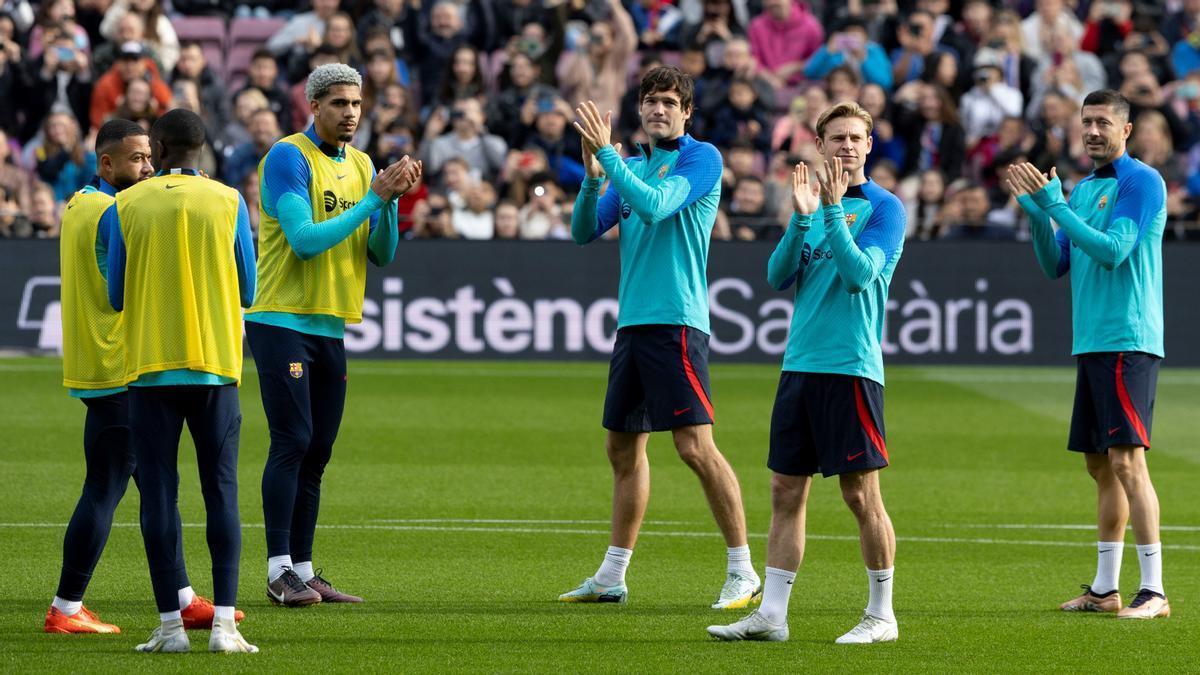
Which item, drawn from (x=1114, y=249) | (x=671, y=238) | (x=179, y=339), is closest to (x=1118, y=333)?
(x=1114, y=249)

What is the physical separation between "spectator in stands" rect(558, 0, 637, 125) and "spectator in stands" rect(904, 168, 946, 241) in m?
4.03

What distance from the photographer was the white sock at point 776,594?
7664 millimetres

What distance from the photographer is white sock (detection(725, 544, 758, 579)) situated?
8664mm

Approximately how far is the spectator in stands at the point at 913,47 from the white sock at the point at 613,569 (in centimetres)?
1579

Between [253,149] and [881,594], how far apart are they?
46.6 ft

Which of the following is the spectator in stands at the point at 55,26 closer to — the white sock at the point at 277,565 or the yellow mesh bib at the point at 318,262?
the yellow mesh bib at the point at 318,262

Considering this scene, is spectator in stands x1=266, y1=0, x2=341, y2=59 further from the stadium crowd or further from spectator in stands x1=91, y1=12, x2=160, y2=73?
spectator in stands x1=91, y1=12, x2=160, y2=73

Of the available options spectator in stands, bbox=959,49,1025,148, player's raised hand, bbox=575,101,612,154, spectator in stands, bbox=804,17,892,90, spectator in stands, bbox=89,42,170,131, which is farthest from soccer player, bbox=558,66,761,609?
spectator in stands, bbox=804,17,892,90

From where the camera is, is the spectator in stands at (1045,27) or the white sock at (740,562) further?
the spectator in stands at (1045,27)

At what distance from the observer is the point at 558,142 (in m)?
21.5

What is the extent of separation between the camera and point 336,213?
8570mm

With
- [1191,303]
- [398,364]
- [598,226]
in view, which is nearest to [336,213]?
[598,226]

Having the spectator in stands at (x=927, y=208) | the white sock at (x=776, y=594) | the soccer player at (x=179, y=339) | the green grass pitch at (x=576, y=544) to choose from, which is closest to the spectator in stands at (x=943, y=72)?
the spectator in stands at (x=927, y=208)

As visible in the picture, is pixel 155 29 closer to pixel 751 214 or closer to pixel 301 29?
pixel 301 29
